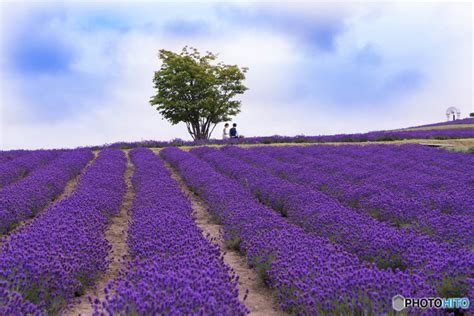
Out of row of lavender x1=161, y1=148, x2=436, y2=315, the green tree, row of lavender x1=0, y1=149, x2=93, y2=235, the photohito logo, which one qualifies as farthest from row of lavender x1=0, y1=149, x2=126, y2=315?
the green tree

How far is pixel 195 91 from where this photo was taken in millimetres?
34844

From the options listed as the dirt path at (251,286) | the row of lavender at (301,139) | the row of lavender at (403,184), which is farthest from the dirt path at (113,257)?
the row of lavender at (301,139)

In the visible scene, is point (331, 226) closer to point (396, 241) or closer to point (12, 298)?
point (396, 241)

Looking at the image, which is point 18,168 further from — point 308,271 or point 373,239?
point 308,271

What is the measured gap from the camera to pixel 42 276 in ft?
14.5

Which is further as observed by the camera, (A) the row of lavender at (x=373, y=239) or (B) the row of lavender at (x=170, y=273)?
(A) the row of lavender at (x=373, y=239)

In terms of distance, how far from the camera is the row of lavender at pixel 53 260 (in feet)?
13.5

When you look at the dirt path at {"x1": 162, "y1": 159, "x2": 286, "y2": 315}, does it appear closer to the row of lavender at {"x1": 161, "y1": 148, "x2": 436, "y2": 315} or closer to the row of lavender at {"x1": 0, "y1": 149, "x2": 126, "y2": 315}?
the row of lavender at {"x1": 161, "y1": 148, "x2": 436, "y2": 315}

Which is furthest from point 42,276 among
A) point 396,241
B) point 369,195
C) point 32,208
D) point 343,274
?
point 369,195

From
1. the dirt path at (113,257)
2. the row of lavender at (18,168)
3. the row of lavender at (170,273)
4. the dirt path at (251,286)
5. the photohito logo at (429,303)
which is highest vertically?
the row of lavender at (18,168)

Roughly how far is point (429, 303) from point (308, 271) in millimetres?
1085

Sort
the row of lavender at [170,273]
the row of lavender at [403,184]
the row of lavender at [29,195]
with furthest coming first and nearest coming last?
the row of lavender at [29,195] < the row of lavender at [403,184] < the row of lavender at [170,273]

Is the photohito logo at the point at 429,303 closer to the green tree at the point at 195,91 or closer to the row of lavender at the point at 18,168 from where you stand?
the row of lavender at the point at 18,168

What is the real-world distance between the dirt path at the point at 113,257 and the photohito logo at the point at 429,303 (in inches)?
103
